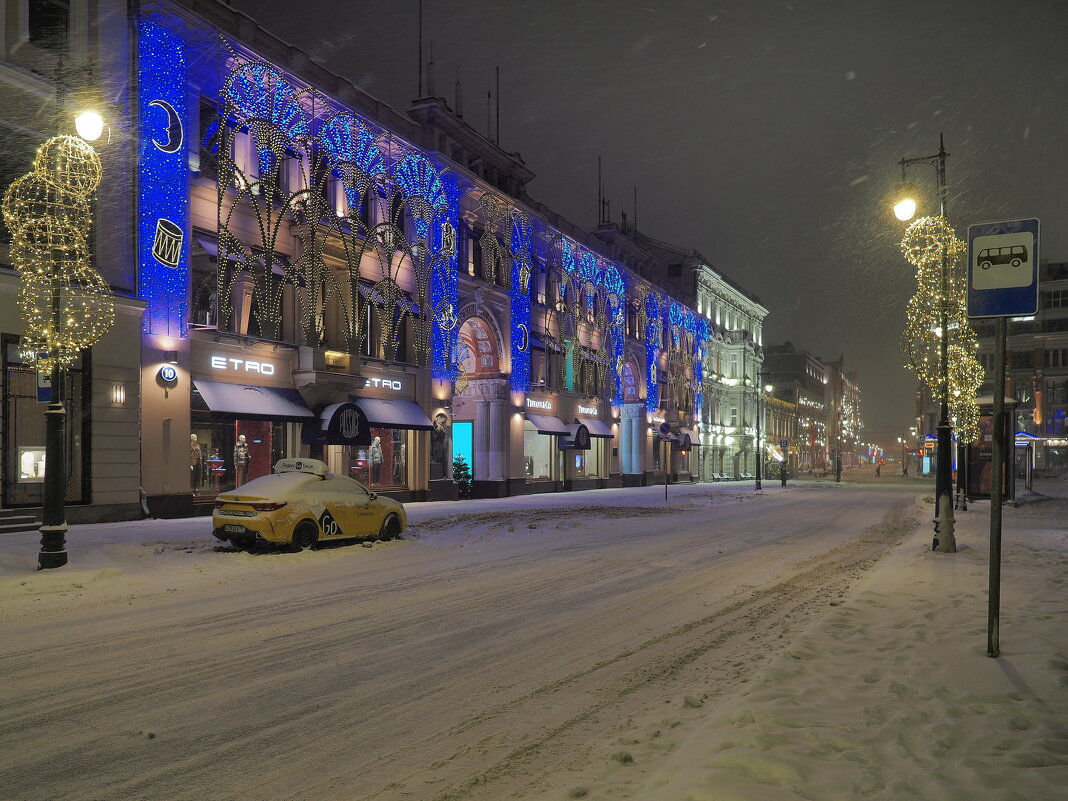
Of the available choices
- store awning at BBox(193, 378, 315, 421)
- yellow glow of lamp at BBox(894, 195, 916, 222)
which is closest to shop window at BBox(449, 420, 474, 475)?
store awning at BBox(193, 378, 315, 421)

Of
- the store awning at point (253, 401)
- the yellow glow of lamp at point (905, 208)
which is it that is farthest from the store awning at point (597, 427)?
the yellow glow of lamp at point (905, 208)

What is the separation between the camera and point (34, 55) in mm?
18734

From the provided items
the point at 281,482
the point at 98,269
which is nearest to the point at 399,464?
the point at 98,269

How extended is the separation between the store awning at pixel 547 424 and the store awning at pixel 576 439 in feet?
1.59

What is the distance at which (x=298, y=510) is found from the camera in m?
14.5

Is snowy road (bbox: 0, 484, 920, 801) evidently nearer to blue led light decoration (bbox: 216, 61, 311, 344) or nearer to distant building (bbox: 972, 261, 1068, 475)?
blue led light decoration (bbox: 216, 61, 311, 344)

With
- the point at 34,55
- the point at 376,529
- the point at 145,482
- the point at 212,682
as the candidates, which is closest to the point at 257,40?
the point at 34,55

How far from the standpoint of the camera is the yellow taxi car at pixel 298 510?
14.1 m

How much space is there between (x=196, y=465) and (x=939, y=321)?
20097 mm

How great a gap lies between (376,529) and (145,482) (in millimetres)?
8074

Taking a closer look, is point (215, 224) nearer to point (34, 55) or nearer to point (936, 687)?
point (34, 55)

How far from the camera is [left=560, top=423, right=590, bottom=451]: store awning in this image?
42000 mm

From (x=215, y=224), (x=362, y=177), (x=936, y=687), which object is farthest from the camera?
(x=362, y=177)

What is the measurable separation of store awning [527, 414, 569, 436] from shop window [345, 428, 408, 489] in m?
9.76
